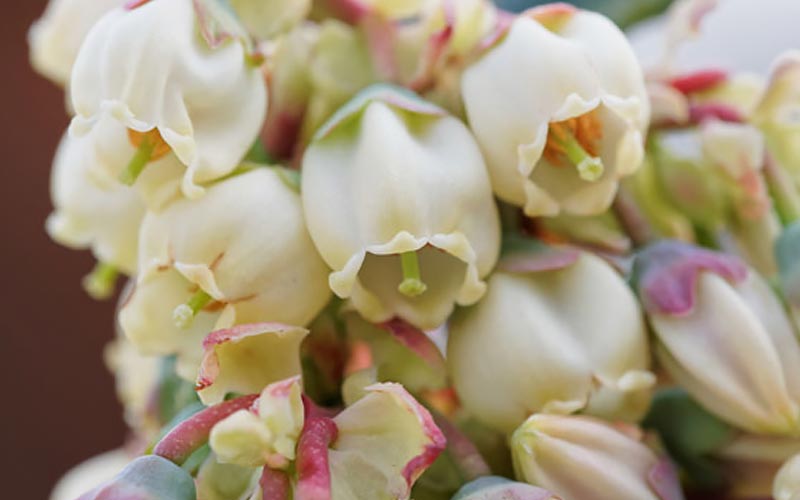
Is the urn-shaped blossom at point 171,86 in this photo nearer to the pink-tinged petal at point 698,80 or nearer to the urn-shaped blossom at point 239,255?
the urn-shaped blossom at point 239,255

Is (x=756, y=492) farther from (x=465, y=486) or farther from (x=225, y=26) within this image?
(x=225, y=26)

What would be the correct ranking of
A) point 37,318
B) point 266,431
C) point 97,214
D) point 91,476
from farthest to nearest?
1. point 37,318
2. point 91,476
3. point 97,214
4. point 266,431

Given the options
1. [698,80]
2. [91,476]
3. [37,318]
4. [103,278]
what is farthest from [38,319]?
[698,80]

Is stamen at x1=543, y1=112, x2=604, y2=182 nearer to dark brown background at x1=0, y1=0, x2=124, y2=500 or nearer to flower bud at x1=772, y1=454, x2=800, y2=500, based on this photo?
flower bud at x1=772, y1=454, x2=800, y2=500

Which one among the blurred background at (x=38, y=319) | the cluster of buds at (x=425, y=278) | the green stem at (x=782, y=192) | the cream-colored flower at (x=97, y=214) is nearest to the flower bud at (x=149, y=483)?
the cluster of buds at (x=425, y=278)

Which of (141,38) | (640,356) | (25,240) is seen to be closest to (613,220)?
(640,356)

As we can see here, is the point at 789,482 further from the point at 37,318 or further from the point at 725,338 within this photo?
the point at 37,318
